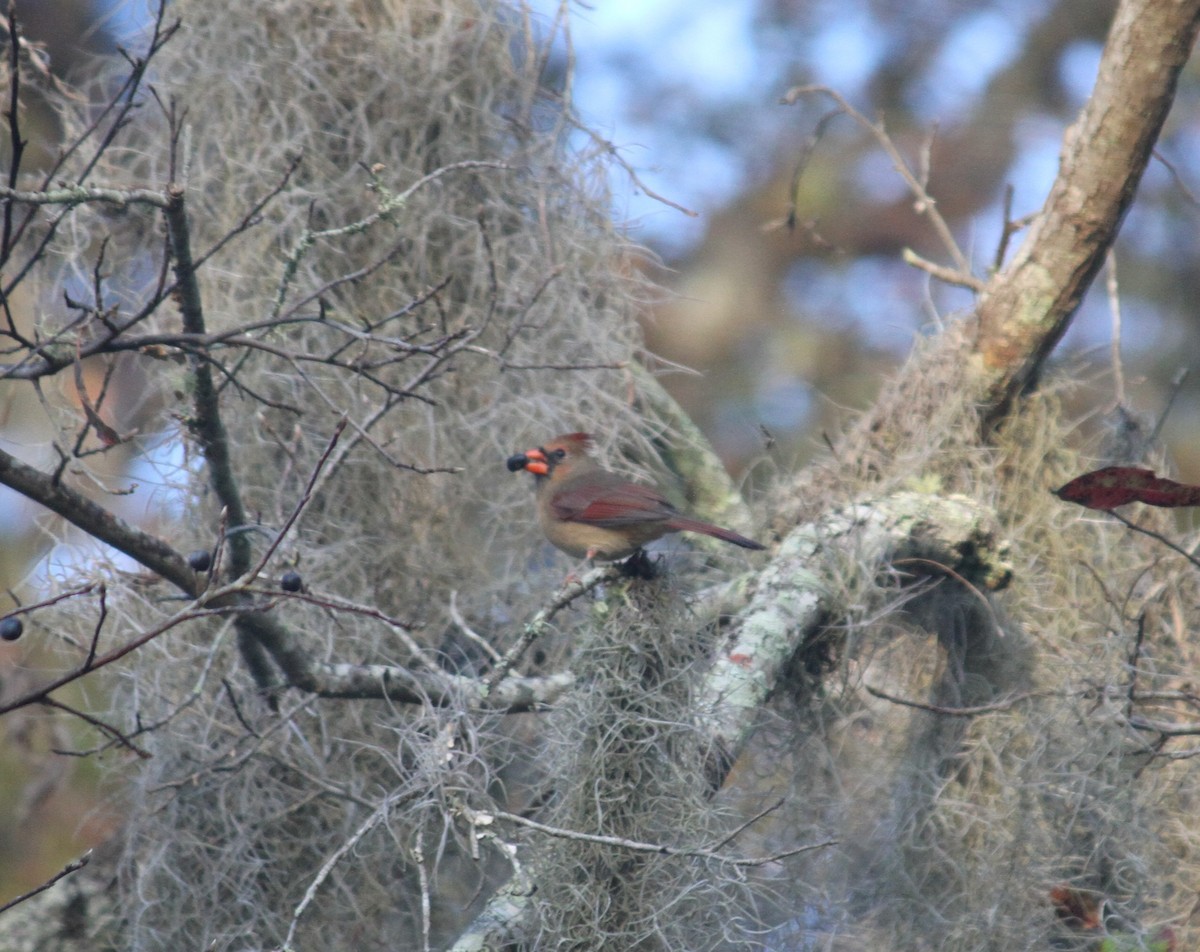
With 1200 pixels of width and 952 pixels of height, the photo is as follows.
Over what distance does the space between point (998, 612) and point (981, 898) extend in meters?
0.74

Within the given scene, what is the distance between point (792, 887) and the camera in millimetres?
2770

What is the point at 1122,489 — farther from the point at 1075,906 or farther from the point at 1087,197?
the point at 1087,197

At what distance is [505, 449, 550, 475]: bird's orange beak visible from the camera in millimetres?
3021

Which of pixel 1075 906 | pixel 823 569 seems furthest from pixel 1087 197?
pixel 1075 906

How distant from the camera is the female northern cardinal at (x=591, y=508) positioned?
297 cm

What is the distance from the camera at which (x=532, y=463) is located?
306 cm

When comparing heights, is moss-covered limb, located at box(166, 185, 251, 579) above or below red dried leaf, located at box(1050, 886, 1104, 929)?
above

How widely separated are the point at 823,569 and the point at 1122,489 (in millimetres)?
1110

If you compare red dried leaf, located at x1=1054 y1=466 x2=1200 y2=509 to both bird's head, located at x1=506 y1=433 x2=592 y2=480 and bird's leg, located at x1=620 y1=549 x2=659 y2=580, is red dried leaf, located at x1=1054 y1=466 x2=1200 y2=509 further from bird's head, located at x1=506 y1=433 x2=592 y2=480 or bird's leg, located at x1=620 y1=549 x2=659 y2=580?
bird's head, located at x1=506 y1=433 x2=592 y2=480

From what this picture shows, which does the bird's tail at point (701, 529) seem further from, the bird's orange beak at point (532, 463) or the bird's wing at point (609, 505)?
the bird's orange beak at point (532, 463)

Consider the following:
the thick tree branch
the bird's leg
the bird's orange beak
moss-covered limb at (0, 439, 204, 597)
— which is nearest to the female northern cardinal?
the bird's orange beak

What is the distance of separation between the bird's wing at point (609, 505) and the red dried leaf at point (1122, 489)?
113 centimetres

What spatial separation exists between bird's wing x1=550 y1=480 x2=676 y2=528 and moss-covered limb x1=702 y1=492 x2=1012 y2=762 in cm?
30

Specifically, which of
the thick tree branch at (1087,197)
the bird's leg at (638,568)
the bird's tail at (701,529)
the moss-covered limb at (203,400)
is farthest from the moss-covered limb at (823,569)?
the moss-covered limb at (203,400)
